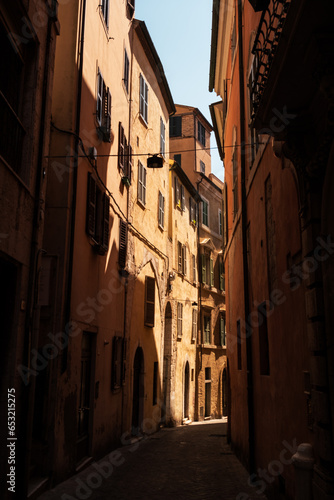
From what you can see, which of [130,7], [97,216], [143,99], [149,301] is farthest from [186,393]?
[130,7]

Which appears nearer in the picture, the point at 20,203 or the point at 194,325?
the point at 20,203

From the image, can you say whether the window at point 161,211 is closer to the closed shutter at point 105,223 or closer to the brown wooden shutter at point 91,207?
the closed shutter at point 105,223

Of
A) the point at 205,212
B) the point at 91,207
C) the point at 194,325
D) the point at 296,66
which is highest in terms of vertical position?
the point at 205,212

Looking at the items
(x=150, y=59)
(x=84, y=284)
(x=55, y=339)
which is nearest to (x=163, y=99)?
(x=150, y=59)

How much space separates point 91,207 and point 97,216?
0.73 m

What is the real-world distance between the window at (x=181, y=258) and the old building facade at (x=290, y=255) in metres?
13.2

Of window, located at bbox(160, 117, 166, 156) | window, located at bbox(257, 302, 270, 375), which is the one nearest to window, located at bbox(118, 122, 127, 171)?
window, located at bbox(160, 117, 166, 156)

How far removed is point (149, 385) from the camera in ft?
56.2

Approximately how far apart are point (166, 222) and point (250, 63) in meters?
11.0

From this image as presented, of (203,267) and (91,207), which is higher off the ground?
(203,267)

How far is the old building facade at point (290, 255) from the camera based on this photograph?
4.80m

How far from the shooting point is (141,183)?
16703 millimetres

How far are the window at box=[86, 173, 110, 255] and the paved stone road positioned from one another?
4.56m

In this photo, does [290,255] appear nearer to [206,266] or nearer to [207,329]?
Result: [207,329]
